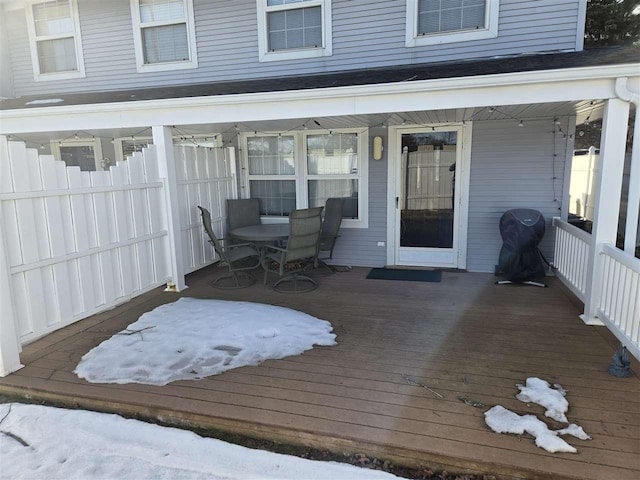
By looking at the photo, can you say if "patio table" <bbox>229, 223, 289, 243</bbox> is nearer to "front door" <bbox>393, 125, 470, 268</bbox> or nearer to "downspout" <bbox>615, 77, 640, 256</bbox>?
"front door" <bbox>393, 125, 470, 268</bbox>

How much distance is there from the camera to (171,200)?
475 centimetres

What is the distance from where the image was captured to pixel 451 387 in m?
2.59

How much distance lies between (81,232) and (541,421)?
3881 mm

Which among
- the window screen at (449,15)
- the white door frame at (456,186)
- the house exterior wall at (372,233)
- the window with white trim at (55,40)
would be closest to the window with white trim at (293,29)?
the window screen at (449,15)

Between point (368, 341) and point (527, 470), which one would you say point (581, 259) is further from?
point (527, 470)

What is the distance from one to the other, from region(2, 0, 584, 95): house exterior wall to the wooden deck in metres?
3.15

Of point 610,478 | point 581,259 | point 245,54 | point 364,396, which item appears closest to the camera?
point 610,478

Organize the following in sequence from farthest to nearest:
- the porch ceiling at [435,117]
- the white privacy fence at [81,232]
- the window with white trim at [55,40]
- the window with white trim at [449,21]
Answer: the window with white trim at [55,40] → the window with white trim at [449,21] → the porch ceiling at [435,117] → the white privacy fence at [81,232]

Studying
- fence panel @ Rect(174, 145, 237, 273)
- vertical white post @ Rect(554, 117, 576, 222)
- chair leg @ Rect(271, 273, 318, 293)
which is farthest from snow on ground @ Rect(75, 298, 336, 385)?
vertical white post @ Rect(554, 117, 576, 222)

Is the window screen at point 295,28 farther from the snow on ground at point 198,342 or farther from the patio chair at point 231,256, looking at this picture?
the snow on ground at point 198,342

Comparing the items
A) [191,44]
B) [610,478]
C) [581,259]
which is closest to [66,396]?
[610,478]

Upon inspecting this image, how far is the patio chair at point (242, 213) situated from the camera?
6.14 metres

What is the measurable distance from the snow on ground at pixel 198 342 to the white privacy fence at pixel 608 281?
7.28ft

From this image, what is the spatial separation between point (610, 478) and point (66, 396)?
3102mm
